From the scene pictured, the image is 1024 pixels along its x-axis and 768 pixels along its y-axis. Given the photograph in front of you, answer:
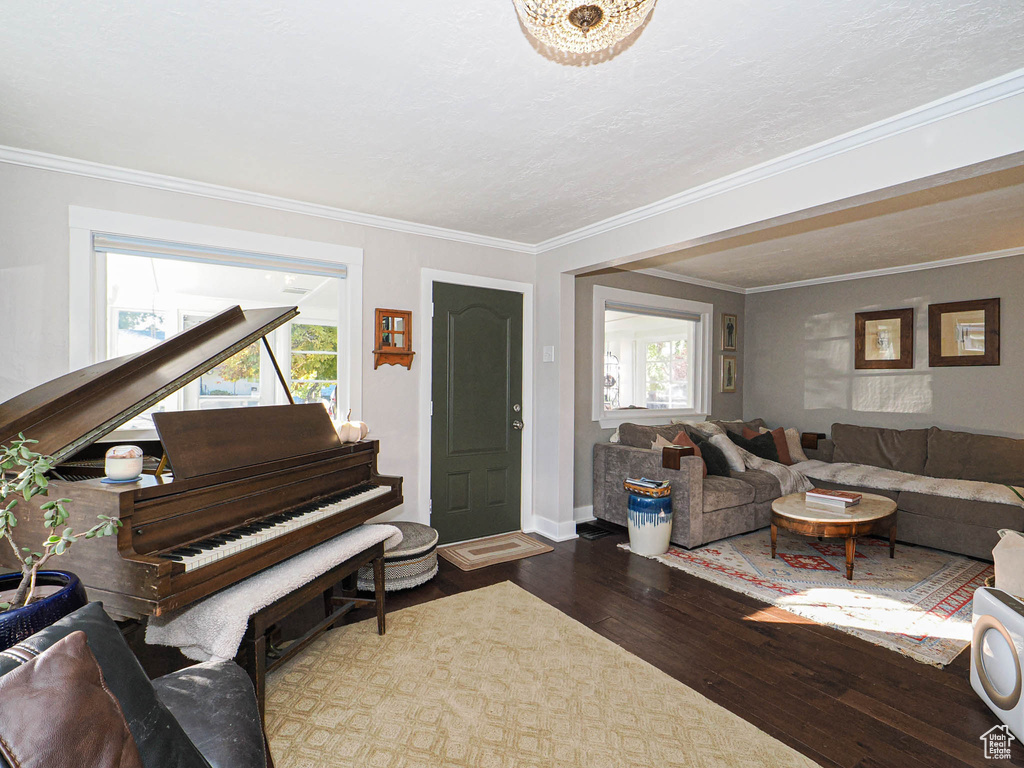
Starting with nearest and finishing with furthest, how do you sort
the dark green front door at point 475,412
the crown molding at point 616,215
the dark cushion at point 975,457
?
1. the crown molding at point 616,215
2. the dark green front door at point 475,412
3. the dark cushion at point 975,457

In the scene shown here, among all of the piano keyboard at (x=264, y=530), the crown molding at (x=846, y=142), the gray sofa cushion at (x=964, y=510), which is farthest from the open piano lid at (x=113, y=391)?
the gray sofa cushion at (x=964, y=510)

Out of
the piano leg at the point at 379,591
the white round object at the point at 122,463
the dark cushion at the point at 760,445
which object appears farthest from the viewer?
the dark cushion at the point at 760,445

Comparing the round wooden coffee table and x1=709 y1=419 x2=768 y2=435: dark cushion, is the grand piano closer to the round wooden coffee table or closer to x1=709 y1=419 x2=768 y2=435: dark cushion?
the round wooden coffee table

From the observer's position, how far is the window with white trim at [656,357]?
539 centimetres

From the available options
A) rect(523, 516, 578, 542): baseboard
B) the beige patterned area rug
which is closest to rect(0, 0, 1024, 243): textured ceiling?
the beige patterned area rug

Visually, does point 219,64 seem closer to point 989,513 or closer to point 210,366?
point 210,366

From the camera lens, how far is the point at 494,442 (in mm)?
4371

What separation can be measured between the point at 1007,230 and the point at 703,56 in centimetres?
365

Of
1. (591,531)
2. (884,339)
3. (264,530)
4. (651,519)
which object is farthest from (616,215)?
(884,339)

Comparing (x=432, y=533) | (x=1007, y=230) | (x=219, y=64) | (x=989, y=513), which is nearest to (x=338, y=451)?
(x=432, y=533)

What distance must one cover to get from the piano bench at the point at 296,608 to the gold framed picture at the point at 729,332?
496cm

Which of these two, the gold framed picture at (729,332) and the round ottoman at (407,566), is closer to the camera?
the round ottoman at (407,566)

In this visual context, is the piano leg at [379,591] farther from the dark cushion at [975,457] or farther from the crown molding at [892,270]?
the crown molding at [892,270]

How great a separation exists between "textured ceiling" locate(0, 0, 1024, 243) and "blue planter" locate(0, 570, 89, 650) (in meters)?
1.73
